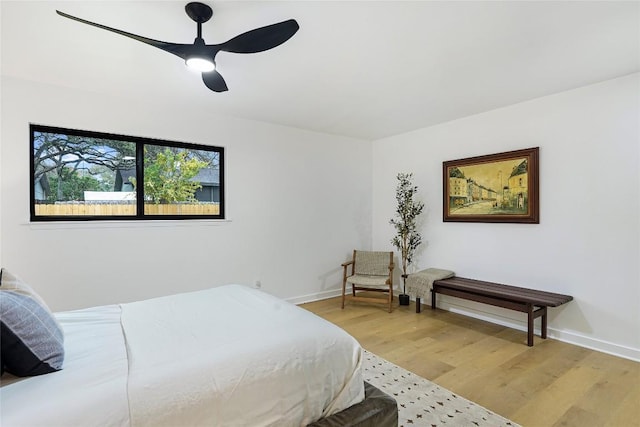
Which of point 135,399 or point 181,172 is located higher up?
point 181,172

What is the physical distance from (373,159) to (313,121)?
149 cm

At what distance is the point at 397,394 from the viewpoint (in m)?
2.18

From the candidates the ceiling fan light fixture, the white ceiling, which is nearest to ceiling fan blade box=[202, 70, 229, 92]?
the ceiling fan light fixture

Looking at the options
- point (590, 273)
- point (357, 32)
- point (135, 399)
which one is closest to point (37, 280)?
point (135, 399)

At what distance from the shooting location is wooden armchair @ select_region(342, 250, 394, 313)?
4.12m

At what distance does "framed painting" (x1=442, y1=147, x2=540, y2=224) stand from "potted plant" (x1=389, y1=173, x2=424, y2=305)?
1.45ft

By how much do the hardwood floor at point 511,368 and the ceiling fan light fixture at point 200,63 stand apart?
2.64 metres

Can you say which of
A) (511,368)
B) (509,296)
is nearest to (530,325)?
(509,296)

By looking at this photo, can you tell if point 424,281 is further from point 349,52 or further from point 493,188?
point 349,52

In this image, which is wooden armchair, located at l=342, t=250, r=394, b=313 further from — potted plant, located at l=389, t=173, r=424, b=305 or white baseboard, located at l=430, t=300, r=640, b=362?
white baseboard, located at l=430, t=300, r=640, b=362

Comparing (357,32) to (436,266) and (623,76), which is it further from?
(436,266)

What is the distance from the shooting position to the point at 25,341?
1143 millimetres

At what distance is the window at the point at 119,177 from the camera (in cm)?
296

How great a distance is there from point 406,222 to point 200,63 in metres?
3.29
